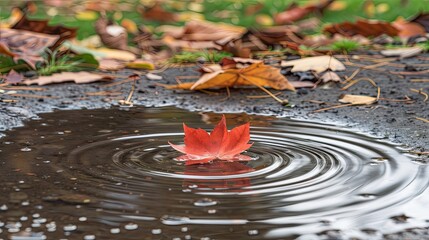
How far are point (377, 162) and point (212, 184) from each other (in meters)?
0.60

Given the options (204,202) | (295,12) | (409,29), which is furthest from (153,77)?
(295,12)

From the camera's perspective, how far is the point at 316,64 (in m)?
4.00

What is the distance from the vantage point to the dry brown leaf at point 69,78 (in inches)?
155

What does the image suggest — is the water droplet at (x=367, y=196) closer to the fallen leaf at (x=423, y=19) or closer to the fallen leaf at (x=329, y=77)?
the fallen leaf at (x=329, y=77)

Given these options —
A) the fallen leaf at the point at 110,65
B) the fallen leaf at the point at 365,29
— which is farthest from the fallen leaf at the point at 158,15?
the fallen leaf at the point at 110,65

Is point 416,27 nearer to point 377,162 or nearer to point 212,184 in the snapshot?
point 377,162

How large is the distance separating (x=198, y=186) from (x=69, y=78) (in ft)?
6.66

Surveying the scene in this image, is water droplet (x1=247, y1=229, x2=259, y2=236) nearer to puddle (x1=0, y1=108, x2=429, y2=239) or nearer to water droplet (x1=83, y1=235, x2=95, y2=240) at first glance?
puddle (x1=0, y1=108, x2=429, y2=239)

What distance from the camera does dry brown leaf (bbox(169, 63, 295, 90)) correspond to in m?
3.67

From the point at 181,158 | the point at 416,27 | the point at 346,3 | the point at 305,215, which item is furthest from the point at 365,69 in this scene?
the point at 346,3

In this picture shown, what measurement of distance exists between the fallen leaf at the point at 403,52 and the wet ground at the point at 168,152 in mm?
187

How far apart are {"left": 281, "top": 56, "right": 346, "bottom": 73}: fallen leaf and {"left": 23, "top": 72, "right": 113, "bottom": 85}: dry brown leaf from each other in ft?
3.23

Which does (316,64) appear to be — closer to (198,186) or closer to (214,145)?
(214,145)

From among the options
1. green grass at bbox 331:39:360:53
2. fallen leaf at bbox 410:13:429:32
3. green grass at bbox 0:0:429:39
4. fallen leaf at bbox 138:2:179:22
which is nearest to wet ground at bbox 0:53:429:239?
green grass at bbox 331:39:360:53
